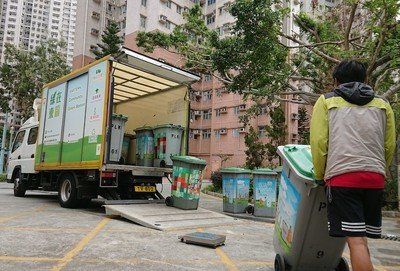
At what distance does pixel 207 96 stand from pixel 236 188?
33757 millimetres

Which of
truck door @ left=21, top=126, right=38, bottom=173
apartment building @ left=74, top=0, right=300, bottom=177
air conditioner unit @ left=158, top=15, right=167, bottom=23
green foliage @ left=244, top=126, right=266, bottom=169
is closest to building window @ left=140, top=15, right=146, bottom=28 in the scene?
apartment building @ left=74, top=0, right=300, bottom=177

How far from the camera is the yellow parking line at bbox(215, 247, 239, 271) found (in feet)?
13.5

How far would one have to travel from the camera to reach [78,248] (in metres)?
4.75

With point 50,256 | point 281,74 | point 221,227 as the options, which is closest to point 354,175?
point 50,256

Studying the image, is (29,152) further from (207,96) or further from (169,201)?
(207,96)

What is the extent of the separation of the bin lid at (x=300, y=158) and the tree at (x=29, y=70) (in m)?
26.9

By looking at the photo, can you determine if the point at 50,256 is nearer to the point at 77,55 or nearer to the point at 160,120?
the point at 160,120

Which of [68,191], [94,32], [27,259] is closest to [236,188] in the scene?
[68,191]

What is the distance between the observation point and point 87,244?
16.4 feet

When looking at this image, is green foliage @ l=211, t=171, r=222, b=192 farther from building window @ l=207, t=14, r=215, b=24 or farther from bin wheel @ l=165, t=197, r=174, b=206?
building window @ l=207, t=14, r=215, b=24

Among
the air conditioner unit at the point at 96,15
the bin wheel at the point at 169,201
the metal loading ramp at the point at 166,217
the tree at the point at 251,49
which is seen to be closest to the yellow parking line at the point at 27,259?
the metal loading ramp at the point at 166,217

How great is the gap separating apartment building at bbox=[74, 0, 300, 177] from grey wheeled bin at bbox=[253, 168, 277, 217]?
26.8m

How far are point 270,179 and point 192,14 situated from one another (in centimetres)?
1135

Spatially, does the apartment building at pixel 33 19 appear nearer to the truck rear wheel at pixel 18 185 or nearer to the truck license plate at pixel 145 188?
the truck rear wheel at pixel 18 185
